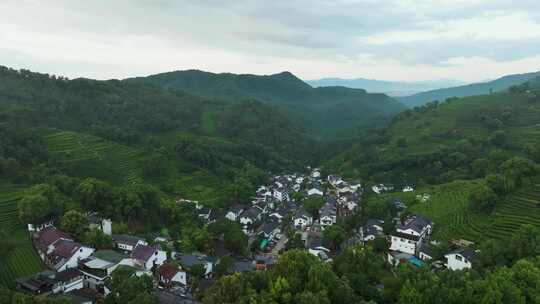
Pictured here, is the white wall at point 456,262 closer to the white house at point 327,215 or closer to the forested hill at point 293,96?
the white house at point 327,215

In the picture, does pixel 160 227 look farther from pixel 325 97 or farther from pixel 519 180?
pixel 325 97

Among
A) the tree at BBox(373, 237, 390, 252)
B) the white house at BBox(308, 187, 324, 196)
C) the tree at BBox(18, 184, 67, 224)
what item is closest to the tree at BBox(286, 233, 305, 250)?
the tree at BBox(373, 237, 390, 252)

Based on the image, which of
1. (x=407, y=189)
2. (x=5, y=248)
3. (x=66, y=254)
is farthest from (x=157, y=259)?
(x=407, y=189)

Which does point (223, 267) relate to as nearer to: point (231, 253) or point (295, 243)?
point (231, 253)

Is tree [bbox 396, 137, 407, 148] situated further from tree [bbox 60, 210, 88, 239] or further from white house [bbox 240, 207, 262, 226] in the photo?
tree [bbox 60, 210, 88, 239]

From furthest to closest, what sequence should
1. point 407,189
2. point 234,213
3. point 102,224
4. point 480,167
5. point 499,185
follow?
point 407,189
point 480,167
point 234,213
point 499,185
point 102,224

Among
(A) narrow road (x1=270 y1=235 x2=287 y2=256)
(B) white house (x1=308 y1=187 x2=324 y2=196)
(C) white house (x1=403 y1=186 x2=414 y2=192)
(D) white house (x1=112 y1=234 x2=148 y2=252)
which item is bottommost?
(A) narrow road (x1=270 y1=235 x2=287 y2=256)
